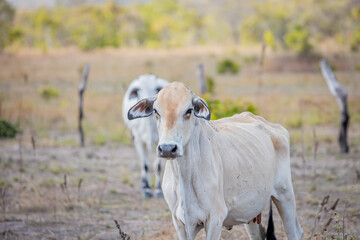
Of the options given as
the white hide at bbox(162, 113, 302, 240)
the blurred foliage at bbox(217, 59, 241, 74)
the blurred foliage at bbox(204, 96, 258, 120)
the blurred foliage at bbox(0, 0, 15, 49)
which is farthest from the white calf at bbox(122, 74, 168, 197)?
the blurred foliage at bbox(0, 0, 15, 49)

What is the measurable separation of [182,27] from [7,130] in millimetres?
45387

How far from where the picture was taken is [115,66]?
2938 centimetres

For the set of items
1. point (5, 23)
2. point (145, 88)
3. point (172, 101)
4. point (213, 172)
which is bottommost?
point (5, 23)

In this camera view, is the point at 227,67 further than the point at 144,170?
Yes

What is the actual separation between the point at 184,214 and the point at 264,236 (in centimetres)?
168

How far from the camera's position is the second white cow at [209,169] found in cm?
448

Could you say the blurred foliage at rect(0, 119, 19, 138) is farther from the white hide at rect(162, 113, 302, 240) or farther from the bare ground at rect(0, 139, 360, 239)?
the white hide at rect(162, 113, 302, 240)

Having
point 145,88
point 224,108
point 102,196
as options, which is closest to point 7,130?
point 145,88

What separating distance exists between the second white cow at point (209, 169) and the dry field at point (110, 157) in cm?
63

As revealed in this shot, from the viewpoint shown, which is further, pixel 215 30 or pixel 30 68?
pixel 215 30

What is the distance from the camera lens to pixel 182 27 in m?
57.6

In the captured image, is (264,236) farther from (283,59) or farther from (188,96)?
(283,59)

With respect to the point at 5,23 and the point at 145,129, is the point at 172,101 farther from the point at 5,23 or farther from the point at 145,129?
the point at 5,23

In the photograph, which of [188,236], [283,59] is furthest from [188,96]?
[283,59]
